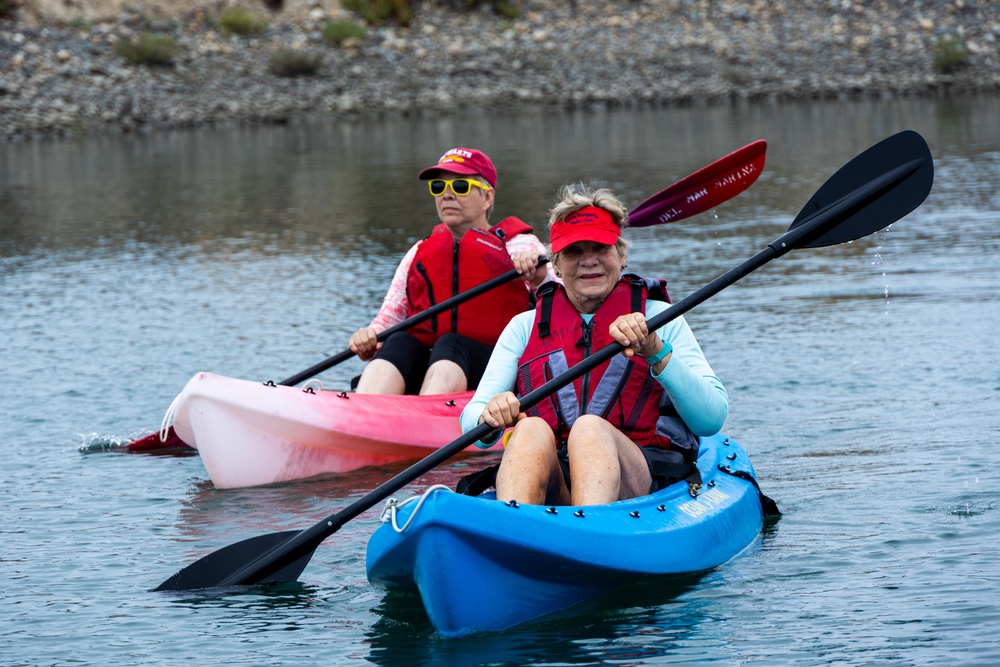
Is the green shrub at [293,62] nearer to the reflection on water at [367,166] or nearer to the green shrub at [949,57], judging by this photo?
the reflection on water at [367,166]

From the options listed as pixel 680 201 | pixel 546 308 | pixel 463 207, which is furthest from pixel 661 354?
pixel 463 207

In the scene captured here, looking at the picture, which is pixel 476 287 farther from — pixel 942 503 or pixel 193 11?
pixel 193 11

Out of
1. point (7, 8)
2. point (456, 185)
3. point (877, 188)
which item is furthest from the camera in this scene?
point (7, 8)

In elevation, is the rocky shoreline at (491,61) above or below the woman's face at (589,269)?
above

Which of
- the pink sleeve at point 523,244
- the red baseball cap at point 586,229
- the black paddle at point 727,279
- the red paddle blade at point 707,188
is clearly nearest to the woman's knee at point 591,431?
the black paddle at point 727,279

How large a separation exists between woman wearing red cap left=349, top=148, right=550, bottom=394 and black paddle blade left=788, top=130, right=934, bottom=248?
164 centimetres

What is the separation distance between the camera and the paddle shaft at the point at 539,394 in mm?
4168

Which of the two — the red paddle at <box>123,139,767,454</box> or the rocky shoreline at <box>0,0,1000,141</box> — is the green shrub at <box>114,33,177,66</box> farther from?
the red paddle at <box>123,139,767,454</box>

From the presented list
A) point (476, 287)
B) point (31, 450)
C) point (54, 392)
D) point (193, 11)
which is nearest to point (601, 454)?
point (476, 287)

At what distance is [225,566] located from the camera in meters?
4.52

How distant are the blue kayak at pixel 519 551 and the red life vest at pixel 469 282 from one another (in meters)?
2.38

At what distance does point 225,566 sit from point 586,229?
5.41ft

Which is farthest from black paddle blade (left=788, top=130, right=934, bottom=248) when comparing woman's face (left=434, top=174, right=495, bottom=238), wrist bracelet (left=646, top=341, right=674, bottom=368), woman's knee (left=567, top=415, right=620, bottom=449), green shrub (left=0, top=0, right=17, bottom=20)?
green shrub (left=0, top=0, right=17, bottom=20)

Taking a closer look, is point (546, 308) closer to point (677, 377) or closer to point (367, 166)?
point (677, 377)
